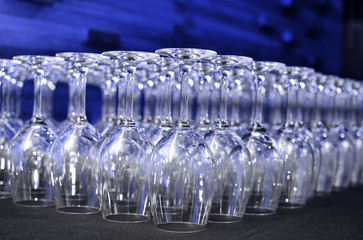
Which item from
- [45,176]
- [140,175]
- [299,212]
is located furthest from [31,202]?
[299,212]

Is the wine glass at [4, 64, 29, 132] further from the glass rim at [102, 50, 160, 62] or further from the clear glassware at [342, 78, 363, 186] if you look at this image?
the clear glassware at [342, 78, 363, 186]

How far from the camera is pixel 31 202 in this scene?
1346 mm

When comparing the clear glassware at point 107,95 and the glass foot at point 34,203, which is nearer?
the glass foot at point 34,203

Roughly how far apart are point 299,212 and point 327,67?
272 cm

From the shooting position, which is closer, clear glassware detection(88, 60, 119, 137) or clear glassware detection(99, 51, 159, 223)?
clear glassware detection(99, 51, 159, 223)

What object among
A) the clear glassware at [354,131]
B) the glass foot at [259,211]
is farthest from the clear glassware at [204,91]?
the clear glassware at [354,131]

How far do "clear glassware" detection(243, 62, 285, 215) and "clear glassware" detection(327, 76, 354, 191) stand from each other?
49 cm

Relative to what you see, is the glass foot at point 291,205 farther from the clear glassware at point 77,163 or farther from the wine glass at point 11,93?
the wine glass at point 11,93

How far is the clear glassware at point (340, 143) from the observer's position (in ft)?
6.05

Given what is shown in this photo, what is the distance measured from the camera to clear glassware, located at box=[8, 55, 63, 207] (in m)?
1.33

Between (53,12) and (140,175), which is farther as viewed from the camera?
(53,12)

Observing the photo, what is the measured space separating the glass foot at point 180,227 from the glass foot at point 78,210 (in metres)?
0.20

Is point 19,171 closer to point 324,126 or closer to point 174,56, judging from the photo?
point 174,56

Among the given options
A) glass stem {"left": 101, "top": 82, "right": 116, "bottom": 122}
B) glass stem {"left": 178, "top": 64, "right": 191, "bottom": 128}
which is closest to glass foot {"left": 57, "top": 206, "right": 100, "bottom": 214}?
glass stem {"left": 178, "top": 64, "right": 191, "bottom": 128}
